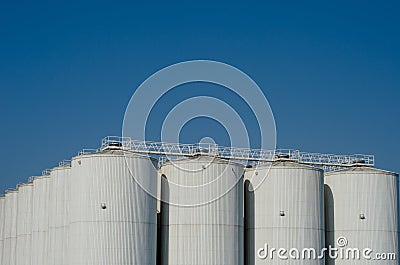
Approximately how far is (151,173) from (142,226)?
4.34m

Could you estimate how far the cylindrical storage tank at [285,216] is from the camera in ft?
200

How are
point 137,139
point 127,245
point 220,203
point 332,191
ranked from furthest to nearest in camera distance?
point 332,191
point 137,139
point 220,203
point 127,245

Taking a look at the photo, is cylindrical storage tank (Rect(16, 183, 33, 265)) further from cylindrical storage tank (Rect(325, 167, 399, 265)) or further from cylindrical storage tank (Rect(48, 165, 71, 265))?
cylindrical storage tank (Rect(325, 167, 399, 265))

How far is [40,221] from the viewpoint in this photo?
67.2m

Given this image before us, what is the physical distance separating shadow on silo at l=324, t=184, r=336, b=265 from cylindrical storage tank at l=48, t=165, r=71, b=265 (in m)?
23.6

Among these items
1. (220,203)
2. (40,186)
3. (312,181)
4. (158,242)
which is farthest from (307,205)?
(40,186)

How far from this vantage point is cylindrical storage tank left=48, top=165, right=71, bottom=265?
204ft

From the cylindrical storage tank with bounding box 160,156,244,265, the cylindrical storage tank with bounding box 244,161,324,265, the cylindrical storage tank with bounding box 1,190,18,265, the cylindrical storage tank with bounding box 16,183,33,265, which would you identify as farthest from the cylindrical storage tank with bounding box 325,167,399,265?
the cylindrical storage tank with bounding box 1,190,18,265

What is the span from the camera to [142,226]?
5578 cm

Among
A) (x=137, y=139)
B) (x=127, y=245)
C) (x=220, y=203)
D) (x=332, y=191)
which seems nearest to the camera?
(x=127, y=245)

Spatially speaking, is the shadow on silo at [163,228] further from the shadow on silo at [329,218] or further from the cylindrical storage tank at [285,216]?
the shadow on silo at [329,218]

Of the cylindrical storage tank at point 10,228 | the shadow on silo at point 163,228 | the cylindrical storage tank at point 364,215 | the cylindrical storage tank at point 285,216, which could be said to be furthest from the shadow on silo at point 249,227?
the cylindrical storage tank at point 10,228

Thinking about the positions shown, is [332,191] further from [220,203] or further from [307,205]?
[220,203]

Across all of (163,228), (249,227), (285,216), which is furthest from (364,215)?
(163,228)
